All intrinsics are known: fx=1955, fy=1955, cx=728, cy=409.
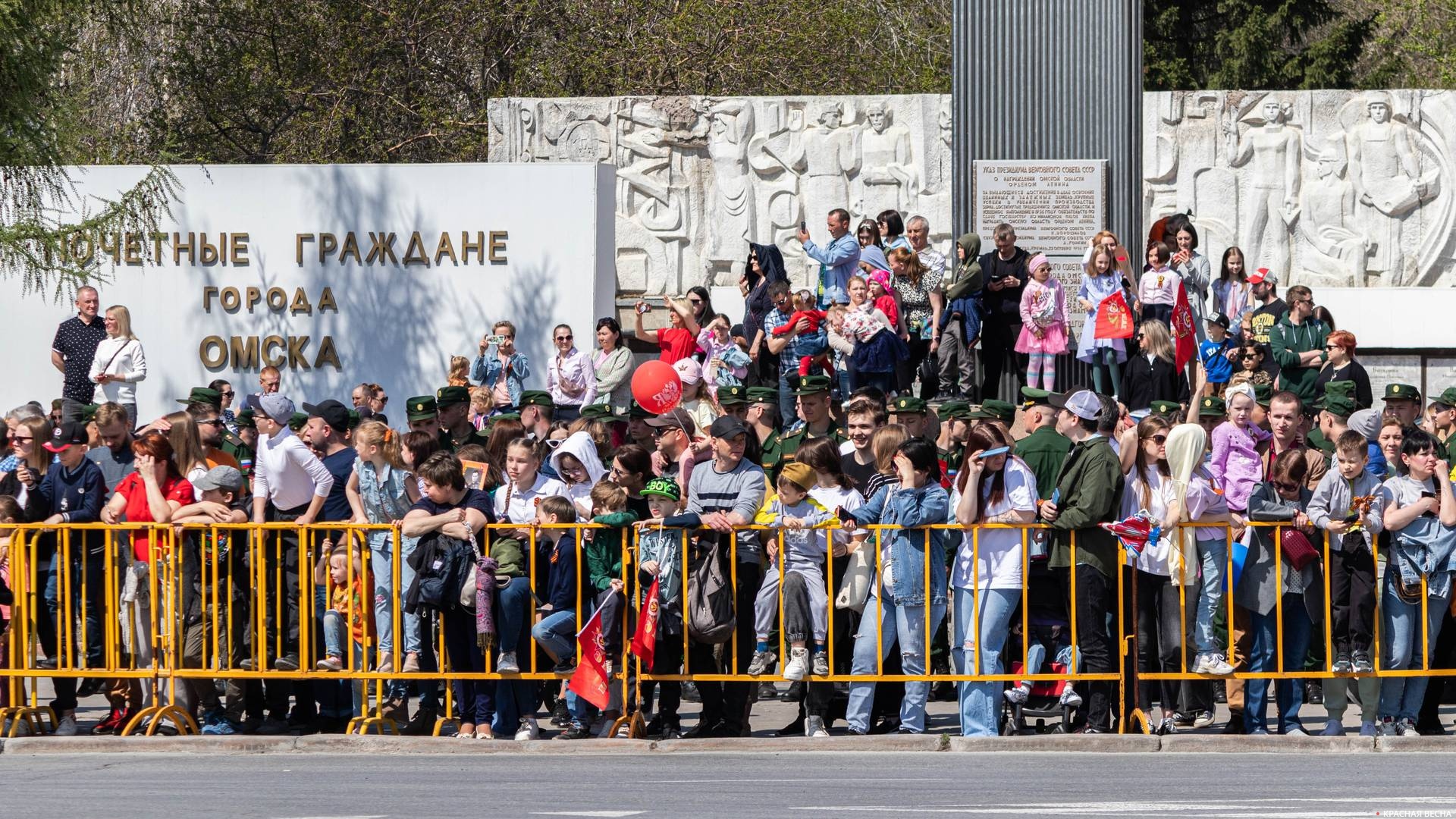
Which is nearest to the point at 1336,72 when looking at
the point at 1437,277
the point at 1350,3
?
the point at 1350,3

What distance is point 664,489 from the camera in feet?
32.3

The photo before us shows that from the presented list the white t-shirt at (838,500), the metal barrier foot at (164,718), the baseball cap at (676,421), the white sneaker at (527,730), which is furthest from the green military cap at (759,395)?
the metal barrier foot at (164,718)

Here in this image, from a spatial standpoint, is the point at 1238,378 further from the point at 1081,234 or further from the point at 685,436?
the point at 685,436

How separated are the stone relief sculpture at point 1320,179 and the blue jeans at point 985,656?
1371 cm

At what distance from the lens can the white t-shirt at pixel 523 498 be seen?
33.3ft

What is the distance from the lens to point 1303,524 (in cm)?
959

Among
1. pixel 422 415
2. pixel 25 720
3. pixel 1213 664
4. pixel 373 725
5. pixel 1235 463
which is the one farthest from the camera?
pixel 422 415

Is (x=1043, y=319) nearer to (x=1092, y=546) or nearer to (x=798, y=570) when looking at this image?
(x=1092, y=546)

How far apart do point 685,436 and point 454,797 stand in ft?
14.5

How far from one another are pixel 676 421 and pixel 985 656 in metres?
3.31

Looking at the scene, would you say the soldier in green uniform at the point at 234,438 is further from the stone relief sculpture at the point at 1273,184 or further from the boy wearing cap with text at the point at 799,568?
the stone relief sculpture at the point at 1273,184

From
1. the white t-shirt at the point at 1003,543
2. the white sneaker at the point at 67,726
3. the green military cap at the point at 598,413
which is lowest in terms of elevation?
the white sneaker at the point at 67,726

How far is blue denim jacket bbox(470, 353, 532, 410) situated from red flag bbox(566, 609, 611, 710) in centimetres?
670

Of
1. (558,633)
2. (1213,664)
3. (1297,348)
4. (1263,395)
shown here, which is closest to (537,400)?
(558,633)
